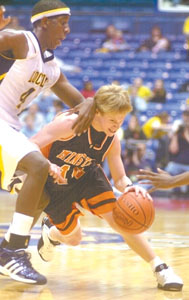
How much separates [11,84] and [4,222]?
12.1 ft

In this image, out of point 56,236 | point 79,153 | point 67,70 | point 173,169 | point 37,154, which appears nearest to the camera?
point 37,154

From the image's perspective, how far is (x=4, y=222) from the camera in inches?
323

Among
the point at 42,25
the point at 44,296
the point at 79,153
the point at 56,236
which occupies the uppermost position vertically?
the point at 42,25

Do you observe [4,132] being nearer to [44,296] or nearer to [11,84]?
[11,84]

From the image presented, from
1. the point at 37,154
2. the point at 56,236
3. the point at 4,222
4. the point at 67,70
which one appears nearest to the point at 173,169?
the point at 4,222

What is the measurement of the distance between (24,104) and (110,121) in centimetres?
71

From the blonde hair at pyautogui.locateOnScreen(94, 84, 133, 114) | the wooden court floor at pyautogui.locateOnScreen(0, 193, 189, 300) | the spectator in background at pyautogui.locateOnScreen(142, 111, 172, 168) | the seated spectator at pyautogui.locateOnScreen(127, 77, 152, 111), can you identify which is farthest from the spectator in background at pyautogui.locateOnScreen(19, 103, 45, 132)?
the blonde hair at pyautogui.locateOnScreen(94, 84, 133, 114)

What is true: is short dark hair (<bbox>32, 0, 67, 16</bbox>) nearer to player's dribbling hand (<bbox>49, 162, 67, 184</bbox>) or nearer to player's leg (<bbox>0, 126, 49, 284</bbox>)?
player's leg (<bbox>0, 126, 49, 284</bbox>)

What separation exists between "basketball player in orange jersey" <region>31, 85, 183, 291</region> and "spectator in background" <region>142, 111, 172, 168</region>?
7855 millimetres

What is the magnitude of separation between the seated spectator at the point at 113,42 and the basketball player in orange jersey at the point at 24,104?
45.0 ft

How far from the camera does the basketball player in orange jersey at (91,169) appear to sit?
15.1 ft

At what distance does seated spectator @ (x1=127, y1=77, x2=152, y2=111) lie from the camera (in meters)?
15.2

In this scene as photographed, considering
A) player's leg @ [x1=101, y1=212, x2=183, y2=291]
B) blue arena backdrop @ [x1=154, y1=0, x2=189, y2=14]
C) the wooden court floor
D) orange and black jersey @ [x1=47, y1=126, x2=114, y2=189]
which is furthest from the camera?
blue arena backdrop @ [x1=154, y1=0, x2=189, y2=14]

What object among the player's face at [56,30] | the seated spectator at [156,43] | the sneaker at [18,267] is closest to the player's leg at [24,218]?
the sneaker at [18,267]
